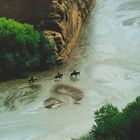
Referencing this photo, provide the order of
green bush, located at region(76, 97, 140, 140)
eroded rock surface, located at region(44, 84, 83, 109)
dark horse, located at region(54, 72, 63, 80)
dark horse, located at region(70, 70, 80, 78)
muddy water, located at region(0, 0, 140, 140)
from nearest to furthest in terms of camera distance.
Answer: green bush, located at region(76, 97, 140, 140) < muddy water, located at region(0, 0, 140, 140) < eroded rock surface, located at region(44, 84, 83, 109) < dark horse, located at region(54, 72, 63, 80) < dark horse, located at region(70, 70, 80, 78)

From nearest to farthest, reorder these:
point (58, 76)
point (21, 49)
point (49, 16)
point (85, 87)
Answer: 1. point (85, 87)
2. point (58, 76)
3. point (21, 49)
4. point (49, 16)

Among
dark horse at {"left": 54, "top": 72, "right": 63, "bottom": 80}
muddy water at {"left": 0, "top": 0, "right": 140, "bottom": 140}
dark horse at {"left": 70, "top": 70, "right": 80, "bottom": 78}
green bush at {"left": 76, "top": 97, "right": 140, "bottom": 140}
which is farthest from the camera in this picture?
dark horse at {"left": 70, "top": 70, "right": 80, "bottom": 78}

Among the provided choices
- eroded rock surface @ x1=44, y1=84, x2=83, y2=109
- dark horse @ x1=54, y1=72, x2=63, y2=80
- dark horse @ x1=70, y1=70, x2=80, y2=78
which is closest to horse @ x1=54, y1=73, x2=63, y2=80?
dark horse @ x1=54, y1=72, x2=63, y2=80

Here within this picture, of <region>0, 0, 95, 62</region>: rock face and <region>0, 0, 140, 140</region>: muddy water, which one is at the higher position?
<region>0, 0, 95, 62</region>: rock face

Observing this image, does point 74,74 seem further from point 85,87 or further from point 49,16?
point 49,16

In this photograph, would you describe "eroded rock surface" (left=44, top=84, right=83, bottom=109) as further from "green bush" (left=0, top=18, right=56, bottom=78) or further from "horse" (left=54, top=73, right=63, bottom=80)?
"green bush" (left=0, top=18, right=56, bottom=78)

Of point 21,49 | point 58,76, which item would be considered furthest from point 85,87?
point 21,49
